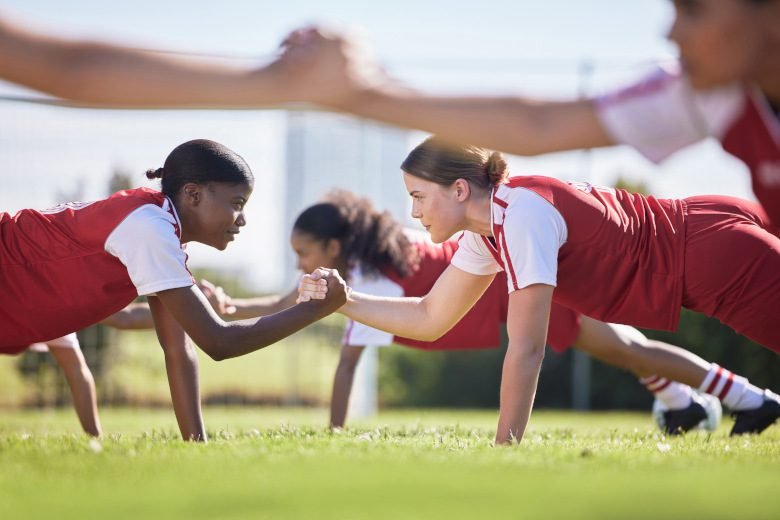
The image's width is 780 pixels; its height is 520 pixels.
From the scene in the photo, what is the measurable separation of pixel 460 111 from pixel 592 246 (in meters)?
1.93

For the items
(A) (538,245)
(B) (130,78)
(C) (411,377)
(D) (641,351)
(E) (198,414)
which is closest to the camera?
(B) (130,78)

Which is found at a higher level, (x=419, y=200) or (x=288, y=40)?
(x=288, y=40)

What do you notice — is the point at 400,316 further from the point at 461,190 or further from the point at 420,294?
the point at 420,294

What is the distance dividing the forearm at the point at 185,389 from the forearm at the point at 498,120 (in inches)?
94.4

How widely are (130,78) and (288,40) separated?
46 cm

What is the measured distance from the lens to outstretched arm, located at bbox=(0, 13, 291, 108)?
101 inches

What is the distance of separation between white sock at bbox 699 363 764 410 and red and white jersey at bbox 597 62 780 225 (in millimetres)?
3466

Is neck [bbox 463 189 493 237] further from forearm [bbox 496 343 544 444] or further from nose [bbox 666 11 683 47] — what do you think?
nose [bbox 666 11 683 47]

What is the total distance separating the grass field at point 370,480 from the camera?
2521 mm

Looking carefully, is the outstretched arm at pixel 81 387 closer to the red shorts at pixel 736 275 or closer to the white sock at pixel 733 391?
the red shorts at pixel 736 275

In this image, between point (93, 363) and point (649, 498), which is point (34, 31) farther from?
point (93, 363)

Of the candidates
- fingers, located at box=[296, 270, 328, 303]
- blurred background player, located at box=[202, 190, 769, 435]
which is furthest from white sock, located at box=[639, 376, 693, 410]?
fingers, located at box=[296, 270, 328, 303]

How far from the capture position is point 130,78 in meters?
2.60

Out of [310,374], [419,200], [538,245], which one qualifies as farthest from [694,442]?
[310,374]
